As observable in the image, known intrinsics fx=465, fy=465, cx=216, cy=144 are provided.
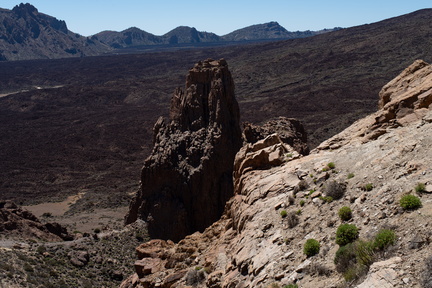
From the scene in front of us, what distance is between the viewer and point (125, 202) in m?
49.5

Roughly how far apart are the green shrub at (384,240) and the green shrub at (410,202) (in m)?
0.91

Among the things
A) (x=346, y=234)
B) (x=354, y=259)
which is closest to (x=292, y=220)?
(x=346, y=234)

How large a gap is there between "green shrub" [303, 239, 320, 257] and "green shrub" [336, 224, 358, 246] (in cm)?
51

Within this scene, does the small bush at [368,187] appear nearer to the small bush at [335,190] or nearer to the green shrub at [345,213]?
the small bush at [335,190]

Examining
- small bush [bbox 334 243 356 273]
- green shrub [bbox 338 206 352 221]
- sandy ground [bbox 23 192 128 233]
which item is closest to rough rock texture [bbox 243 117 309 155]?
sandy ground [bbox 23 192 128 233]

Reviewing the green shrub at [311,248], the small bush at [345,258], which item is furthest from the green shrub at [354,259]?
the green shrub at [311,248]

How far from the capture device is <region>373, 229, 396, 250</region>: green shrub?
848 cm

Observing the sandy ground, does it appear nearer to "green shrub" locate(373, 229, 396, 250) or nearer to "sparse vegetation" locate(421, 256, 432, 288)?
"green shrub" locate(373, 229, 396, 250)

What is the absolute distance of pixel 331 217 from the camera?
1101cm

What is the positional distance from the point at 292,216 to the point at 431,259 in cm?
464

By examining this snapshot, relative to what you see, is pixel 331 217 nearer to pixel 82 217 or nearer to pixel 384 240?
pixel 384 240

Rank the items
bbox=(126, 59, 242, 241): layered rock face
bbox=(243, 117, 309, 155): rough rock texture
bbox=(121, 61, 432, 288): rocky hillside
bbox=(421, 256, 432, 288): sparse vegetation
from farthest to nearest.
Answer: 1. bbox=(243, 117, 309, 155): rough rock texture
2. bbox=(126, 59, 242, 241): layered rock face
3. bbox=(121, 61, 432, 288): rocky hillside
4. bbox=(421, 256, 432, 288): sparse vegetation

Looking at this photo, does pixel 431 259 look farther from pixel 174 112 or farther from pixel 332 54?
pixel 332 54

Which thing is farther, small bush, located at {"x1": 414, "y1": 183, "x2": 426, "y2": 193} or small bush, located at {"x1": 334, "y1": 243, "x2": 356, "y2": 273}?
small bush, located at {"x1": 414, "y1": 183, "x2": 426, "y2": 193}
